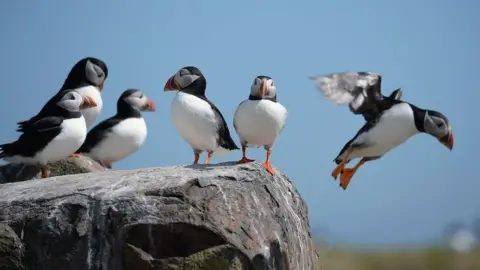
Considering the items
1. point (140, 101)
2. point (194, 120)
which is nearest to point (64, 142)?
point (194, 120)

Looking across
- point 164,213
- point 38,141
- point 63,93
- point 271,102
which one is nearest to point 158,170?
point 164,213

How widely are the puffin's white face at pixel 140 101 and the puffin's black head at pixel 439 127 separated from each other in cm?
393

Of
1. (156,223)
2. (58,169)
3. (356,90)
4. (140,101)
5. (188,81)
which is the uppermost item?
(188,81)

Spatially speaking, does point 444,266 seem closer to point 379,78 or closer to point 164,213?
point 379,78

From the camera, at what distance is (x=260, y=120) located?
26.4 ft

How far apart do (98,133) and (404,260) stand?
5897 millimetres

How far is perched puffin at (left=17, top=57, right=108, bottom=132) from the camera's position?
37.0ft

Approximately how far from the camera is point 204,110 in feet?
27.6

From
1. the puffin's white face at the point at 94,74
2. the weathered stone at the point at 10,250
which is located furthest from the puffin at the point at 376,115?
the weathered stone at the point at 10,250

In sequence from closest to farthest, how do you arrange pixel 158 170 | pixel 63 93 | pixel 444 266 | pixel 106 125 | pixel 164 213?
pixel 164 213, pixel 158 170, pixel 63 93, pixel 106 125, pixel 444 266

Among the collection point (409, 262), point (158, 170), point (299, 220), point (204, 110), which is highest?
point (204, 110)

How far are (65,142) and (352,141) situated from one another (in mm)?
3261

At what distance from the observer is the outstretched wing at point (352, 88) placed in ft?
30.8

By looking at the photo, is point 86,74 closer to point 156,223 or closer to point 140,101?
point 140,101
